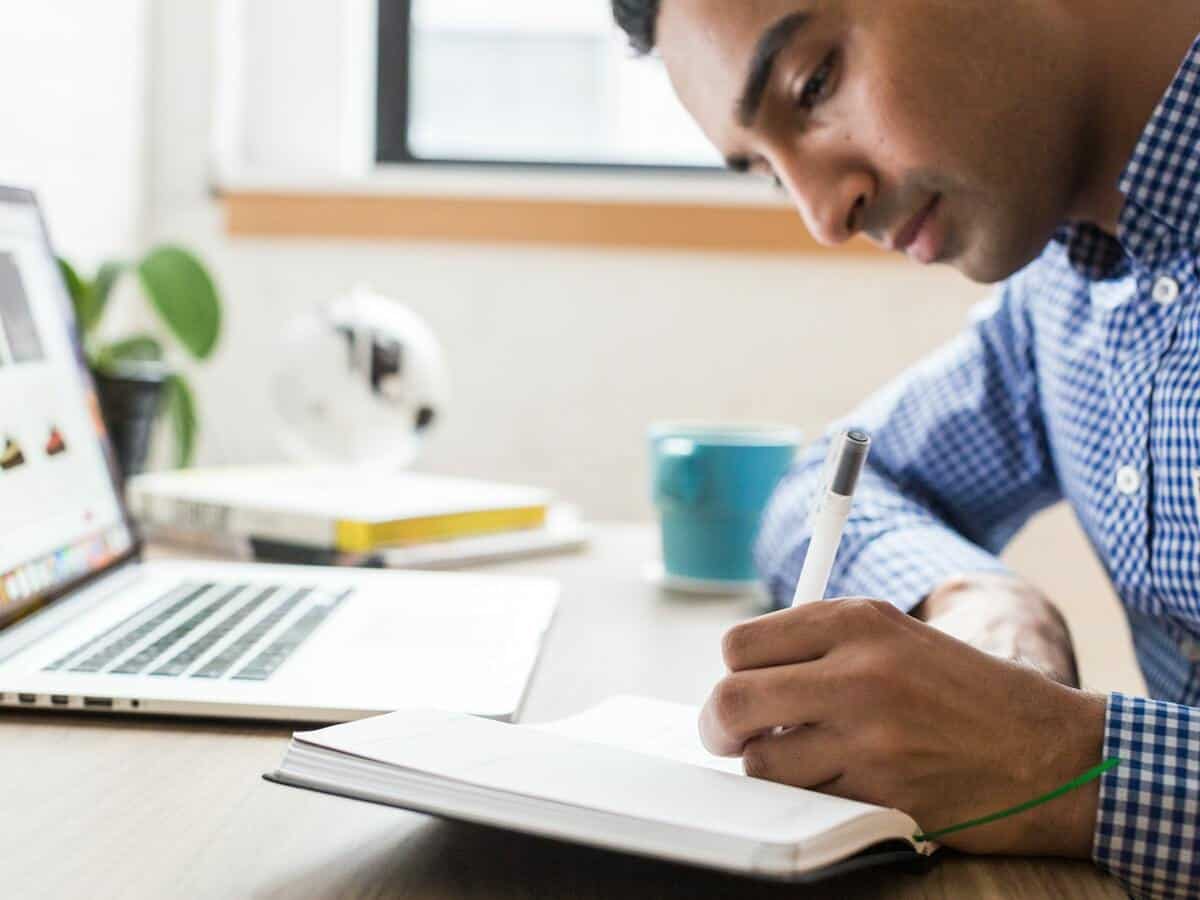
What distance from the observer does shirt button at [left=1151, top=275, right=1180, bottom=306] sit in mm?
878

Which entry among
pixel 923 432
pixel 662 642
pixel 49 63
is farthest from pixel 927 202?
pixel 49 63

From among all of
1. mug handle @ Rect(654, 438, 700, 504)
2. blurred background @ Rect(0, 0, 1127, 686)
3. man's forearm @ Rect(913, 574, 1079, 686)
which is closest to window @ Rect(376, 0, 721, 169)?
blurred background @ Rect(0, 0, 1127, 686)

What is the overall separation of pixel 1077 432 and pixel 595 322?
2.70 ft

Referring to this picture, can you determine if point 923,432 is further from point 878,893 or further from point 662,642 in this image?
point 878,893

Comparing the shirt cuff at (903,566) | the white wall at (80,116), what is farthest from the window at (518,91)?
the shirt cuff at (903,566)

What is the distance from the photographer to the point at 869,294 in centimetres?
170

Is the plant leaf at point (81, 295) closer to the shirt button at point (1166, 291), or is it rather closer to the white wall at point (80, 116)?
the white wall at point (80, 116)

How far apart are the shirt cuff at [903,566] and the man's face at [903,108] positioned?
0.21 metres

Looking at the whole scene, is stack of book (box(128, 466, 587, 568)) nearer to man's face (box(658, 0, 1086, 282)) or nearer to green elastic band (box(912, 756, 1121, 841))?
man's face (box(658, 0, 1086, 282))

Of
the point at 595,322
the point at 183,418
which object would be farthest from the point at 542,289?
the point at 183,418

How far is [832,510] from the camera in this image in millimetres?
583

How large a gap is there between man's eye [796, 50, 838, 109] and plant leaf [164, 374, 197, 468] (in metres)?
0.67

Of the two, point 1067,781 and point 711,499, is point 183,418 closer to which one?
point 711,499

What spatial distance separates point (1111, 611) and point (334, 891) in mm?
1487
